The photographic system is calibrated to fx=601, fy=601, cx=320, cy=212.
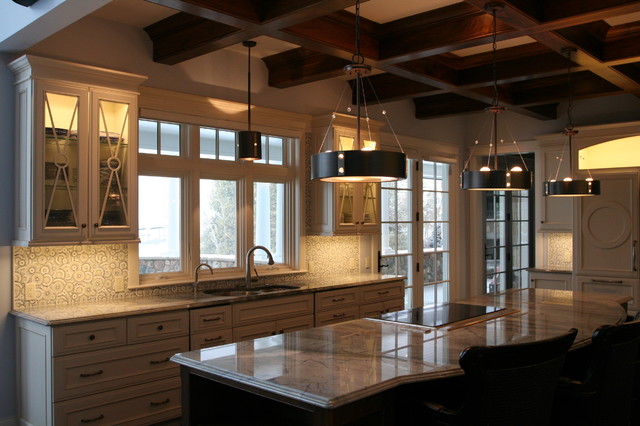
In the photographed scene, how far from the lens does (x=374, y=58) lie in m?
4.46

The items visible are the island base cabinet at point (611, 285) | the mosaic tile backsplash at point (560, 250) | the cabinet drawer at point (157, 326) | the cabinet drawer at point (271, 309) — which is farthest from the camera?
the mosaic tile backsplash at point (560, 250)

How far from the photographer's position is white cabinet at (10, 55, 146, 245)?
A: 12.0 feet

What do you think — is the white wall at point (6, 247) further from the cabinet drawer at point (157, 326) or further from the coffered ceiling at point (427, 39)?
the coffered ceiling at point (427, 39)

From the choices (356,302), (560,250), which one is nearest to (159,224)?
(356,302)

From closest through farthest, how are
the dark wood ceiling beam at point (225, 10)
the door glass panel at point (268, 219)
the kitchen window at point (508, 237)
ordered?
1. the dark wood ceiling beam at point (225, 10)
2. the door glass panel at point (268, 219)
3. the kitchen window at point (508, 237)

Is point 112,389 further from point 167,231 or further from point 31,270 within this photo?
point 167,231

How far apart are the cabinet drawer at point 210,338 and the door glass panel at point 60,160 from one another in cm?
111

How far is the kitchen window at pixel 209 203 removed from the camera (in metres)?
4.60

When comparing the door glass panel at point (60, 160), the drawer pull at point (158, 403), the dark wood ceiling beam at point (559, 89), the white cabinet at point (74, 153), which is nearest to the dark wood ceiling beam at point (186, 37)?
the white cabinet at point (74, 153)

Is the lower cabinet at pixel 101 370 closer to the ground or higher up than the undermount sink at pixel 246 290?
closer to the ground

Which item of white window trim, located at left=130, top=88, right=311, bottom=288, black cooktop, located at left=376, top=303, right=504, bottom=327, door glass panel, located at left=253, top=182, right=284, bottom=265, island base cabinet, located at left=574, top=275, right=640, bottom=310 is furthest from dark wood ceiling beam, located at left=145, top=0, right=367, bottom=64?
island base cabinet, located at left=574, top=275, right=640, bottom=310

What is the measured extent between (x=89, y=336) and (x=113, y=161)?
1.15m

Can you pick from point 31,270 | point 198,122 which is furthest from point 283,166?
point 31,270

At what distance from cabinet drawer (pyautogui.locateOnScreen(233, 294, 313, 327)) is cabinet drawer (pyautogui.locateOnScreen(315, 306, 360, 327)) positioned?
0.44ft
